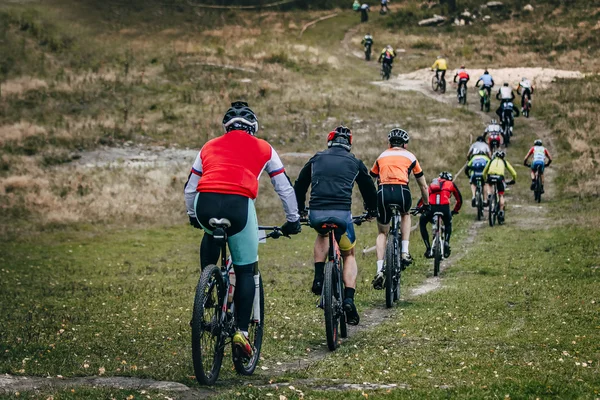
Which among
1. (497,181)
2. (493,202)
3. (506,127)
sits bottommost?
(493,202)

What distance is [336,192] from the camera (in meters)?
9.79

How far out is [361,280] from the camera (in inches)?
623

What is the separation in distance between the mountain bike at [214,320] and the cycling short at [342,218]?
68.4 inches

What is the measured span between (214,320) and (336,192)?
276 centimetres

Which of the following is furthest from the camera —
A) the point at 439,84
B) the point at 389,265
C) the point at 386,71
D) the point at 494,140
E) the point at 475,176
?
the point at 386,71

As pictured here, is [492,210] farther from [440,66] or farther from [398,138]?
[440,66]

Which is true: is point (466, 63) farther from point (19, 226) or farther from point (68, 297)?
point (68, 297)

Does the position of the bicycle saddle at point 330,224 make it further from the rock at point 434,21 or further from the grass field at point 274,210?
the rock at point 434,21

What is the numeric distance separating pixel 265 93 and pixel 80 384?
3863 centimetres

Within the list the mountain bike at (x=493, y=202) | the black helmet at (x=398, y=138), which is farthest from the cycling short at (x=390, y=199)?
the mountain bike at (x=493, y=202)

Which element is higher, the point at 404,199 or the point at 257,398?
the point at 404,199

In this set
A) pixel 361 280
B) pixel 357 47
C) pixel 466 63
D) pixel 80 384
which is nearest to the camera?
pixel 80 384

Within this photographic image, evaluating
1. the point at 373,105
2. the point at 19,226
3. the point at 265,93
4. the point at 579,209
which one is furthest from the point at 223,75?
the point at 579,209

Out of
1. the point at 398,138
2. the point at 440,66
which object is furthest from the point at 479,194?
the point at 440,66
